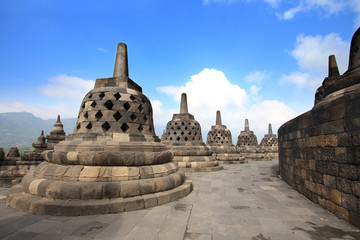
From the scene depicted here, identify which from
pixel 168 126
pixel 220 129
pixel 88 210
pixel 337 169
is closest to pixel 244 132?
pixel 220 129

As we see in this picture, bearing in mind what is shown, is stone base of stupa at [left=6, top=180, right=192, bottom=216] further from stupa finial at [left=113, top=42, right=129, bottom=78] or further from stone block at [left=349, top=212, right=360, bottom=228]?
stupa finial at [left=113, top=42, right=129, bottom=78]

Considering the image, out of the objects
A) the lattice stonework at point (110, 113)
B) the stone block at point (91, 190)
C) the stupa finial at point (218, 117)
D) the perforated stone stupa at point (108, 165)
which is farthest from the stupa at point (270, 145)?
the stone block at point (91, 190)

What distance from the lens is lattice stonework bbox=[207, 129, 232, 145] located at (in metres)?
15.6

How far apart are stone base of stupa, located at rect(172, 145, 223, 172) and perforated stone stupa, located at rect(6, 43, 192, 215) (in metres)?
4.22

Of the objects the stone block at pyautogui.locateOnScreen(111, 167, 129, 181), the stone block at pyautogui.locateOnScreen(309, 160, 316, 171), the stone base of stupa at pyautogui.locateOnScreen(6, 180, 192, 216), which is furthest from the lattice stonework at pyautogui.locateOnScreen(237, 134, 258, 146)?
the stone block at pyautogui.locateOnScreen(111, 167, 129, 181)

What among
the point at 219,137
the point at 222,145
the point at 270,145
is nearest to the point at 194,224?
the point at 222,145

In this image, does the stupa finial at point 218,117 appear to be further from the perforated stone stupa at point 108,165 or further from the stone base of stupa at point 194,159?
the perforated stone stupa at point 108,165

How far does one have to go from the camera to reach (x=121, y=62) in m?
5.62

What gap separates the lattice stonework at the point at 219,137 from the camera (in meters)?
15.6

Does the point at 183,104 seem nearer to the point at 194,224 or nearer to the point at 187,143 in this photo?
the point at 187,143

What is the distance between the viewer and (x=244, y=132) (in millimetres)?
21578

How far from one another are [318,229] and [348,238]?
0.35 meters

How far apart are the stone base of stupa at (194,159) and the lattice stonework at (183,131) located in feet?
2.30

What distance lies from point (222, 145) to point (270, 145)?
35.6 feet
